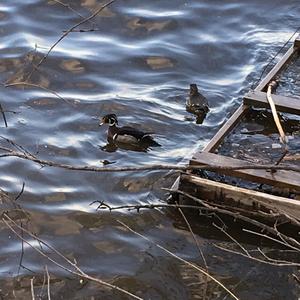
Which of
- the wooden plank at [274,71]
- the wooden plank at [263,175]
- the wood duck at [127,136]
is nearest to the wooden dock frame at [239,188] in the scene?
the wooden plank at [263,175]

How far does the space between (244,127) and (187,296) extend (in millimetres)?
2247

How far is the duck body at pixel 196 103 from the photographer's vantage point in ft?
27.9

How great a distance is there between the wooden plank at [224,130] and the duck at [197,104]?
85cm

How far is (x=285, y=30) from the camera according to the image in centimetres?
1074

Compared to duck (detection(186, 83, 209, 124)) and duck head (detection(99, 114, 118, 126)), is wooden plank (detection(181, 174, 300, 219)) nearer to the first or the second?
duck head (detection(99, 114, 118, 126))

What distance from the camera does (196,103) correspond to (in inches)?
335

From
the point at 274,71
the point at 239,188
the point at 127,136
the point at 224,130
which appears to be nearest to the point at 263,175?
the point at 239,188

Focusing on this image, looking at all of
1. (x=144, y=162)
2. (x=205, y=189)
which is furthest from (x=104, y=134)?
(x=205, y=189)

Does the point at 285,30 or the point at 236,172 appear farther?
the point at 285,30

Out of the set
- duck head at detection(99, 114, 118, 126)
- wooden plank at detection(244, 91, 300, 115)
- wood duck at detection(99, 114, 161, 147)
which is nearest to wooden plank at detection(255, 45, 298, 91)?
wooden plank at detection(244, 91, 300, 115)

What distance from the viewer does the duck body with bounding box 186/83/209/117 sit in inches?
335

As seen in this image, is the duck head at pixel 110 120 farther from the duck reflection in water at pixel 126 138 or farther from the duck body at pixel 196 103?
the duck body at pixel 196 103

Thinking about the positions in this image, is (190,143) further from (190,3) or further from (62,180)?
(190,3)

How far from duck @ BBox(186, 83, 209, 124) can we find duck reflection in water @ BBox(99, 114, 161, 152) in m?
0.65
